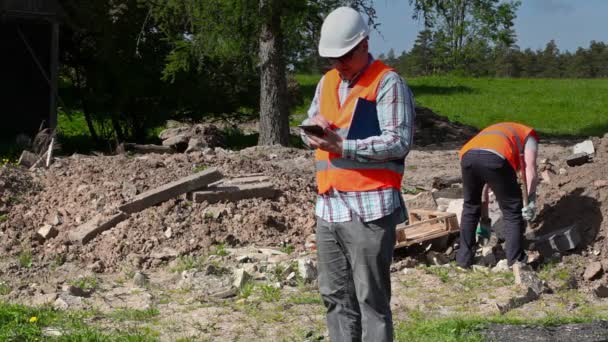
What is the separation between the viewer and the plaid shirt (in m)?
4.88

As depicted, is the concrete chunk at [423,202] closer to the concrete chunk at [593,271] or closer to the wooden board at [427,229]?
the wooden board at [427,229]

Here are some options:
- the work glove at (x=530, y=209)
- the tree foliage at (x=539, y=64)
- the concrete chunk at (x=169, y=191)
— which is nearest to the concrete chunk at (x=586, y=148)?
the work glove at (x=530, y=209)

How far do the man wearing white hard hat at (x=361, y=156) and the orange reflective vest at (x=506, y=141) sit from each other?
3.49 metres

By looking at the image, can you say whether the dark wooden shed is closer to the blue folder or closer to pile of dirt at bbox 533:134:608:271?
pile of dirt at bbox 533:134:608:271

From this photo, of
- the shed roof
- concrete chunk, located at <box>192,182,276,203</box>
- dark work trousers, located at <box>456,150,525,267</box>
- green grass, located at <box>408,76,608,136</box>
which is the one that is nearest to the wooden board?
dark work trousers, located at <box>456,150,525,267</box>

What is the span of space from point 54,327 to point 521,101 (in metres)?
29.0

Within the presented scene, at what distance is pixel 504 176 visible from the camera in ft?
27.7

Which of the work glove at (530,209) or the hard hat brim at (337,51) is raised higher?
the hard hat brim at (337,51)

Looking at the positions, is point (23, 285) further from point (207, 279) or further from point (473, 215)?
point (473, 215)

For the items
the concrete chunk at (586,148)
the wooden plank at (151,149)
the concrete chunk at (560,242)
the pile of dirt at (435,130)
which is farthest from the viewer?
the pile of dirt at (435,130)

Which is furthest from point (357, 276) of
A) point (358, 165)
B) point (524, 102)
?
point (524, 102)

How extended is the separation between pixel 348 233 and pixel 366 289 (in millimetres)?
301

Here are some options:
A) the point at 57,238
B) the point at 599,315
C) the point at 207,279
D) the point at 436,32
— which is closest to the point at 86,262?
the point at 57,238

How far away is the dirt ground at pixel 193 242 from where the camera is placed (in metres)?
7.60
